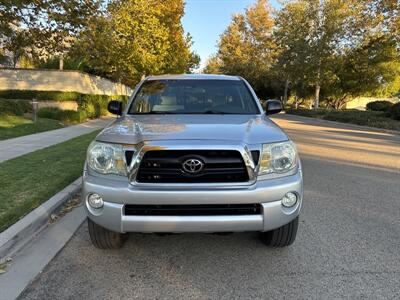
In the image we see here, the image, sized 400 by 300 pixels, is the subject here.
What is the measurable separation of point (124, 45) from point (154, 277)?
21.1 metres

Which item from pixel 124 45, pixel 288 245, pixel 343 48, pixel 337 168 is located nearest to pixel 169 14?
pixel 124 45

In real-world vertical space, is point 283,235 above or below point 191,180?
below

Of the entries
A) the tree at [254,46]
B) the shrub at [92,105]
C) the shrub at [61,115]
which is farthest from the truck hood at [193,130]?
the tree at [254,46]

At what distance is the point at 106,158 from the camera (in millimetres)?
3730

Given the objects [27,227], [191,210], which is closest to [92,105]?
[27,227]

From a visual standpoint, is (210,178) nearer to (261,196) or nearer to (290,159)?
(261,196)

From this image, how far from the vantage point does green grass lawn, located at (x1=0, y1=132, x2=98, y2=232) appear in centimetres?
513

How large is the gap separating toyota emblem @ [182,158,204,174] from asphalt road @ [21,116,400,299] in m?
0.95

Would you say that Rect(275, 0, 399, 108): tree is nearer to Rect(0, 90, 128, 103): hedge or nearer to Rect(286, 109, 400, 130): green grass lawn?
Rect(286, 109, 400, 130): green grass lawn

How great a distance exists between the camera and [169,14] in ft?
108

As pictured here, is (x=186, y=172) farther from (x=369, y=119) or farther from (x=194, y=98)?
(x=369, y=119)

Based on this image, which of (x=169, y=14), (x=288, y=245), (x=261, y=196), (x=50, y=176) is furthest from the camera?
(x=169, y=14)

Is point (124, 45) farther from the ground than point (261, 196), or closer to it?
farther from the ground

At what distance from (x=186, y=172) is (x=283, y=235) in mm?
1272
